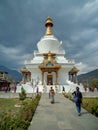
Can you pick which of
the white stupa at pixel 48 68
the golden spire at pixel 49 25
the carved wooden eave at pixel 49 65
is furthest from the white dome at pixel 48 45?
the carved wooden eave at pixel 49 65

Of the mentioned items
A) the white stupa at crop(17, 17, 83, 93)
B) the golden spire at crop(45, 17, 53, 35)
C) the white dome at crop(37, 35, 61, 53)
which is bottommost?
the white stupa at crop(17, 17, 83, 93)

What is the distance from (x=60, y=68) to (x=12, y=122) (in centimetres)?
3645

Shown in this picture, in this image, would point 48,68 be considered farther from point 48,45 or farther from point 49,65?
point 48,45

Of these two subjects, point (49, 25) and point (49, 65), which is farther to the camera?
point (49, 25)

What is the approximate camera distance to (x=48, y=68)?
43750mm

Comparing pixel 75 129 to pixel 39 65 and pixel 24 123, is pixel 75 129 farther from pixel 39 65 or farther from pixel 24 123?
pixel 39 65

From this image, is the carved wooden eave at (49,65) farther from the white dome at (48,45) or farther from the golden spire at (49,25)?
the golden spire at (49,25)

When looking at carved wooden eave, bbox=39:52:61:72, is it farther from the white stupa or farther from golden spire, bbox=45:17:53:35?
golden spire, bbox=45:17:53:35

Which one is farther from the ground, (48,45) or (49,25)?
(49,25)

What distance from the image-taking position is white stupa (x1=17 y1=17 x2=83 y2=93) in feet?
139

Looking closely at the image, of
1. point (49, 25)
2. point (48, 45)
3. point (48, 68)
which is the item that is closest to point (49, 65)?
point (48, 68)

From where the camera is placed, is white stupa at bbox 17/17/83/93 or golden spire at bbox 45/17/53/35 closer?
white stupa at bbox 17/17/83/93

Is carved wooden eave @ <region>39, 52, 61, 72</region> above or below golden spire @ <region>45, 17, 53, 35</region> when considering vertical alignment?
below

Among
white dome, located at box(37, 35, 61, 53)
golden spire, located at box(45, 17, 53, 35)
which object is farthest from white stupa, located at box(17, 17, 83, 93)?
golden spire, located at box(45, 17, 53, 35)
